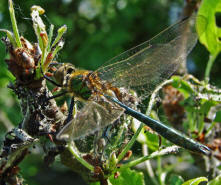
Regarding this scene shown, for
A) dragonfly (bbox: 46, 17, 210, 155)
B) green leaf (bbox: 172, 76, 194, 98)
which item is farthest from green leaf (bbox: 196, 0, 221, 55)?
green leaf (bbox: 172, 76, 194, 98)

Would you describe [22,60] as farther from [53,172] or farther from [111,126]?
[53,172]

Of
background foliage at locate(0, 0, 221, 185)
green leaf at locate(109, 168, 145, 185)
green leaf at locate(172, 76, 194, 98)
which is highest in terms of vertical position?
background foliage at locate(0, 0, 221, 185)

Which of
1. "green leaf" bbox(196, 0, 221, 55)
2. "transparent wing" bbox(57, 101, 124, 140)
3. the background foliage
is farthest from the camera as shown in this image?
the background foliage

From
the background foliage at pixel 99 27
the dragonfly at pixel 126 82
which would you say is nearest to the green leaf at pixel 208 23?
the dragonfly at pixel 126 82

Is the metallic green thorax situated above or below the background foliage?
below

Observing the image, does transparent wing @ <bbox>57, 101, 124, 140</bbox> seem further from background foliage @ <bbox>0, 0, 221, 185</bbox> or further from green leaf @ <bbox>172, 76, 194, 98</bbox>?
background foliage @ <bbox>0, 0, 221, 185</bbox>

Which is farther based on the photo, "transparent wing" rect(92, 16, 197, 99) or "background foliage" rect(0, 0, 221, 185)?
"background foliage" rect(0, 0, 221, 185)

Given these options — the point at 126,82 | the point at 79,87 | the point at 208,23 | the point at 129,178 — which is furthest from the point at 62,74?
the point at 208,23

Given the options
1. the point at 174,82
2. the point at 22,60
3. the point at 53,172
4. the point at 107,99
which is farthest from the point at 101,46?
the point at 22,60
